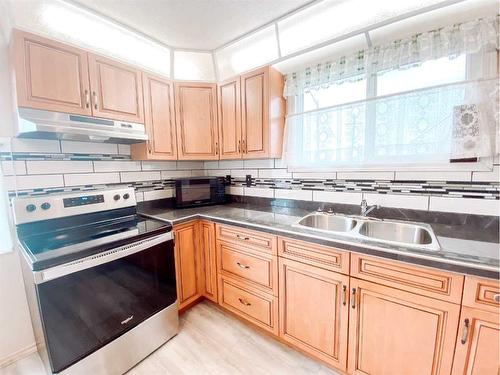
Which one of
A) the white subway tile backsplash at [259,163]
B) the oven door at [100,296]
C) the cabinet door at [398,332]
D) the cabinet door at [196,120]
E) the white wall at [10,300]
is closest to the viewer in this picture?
the cabinet door at [398,332]

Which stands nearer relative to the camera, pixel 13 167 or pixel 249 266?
pixel 13 167

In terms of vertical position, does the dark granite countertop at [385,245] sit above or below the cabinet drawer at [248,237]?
above

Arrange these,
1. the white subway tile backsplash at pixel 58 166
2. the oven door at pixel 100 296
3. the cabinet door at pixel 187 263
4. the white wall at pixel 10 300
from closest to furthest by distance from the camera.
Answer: the oven door at pixel 100 296 → the white wall at pixel 10 300 → the white subway tile backsplash at pixel 58 166 → the cabinet door at pixel 187 263

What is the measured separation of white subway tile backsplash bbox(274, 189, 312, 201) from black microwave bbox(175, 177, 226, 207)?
0.61m

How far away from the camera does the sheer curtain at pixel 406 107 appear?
121 cm

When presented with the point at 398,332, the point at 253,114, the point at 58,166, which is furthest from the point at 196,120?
the point at 398,332

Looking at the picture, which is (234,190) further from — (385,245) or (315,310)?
(385,245)

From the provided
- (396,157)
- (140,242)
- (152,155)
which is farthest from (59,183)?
(396,157)

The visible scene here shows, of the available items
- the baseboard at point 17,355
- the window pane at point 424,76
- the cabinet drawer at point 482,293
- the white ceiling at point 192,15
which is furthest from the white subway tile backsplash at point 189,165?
the cabinet drawer at point 482,293

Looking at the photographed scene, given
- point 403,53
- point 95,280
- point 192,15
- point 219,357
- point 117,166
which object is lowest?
point 219,357

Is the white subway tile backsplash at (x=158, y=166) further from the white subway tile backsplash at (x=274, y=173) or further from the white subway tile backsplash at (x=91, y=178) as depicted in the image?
the white subway tile backsplash at (x=274, y=173)

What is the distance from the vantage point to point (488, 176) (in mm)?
1257

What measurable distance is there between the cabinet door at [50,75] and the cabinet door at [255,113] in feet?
3.82

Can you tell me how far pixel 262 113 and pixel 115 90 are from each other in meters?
1.14
